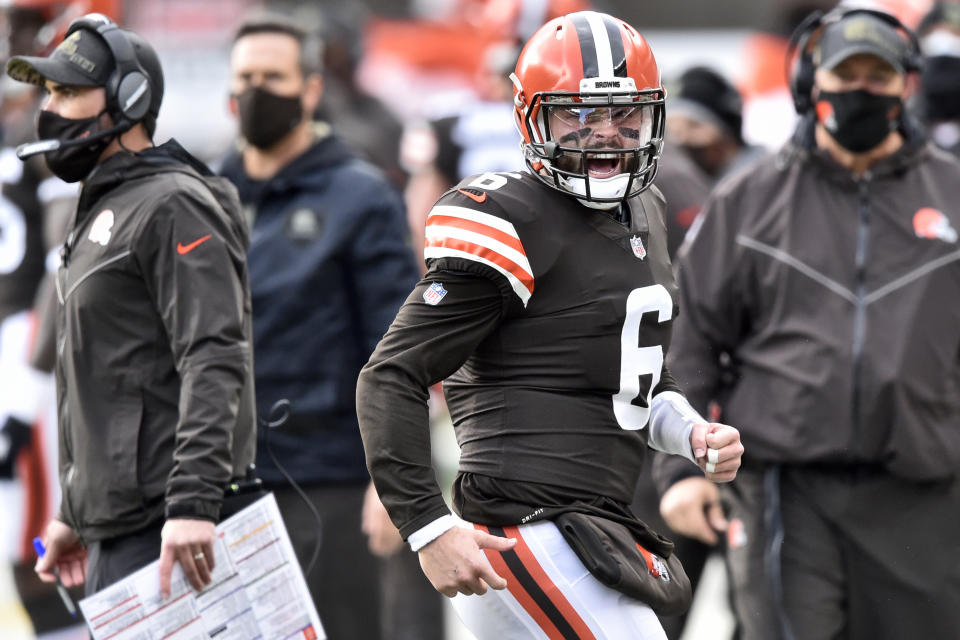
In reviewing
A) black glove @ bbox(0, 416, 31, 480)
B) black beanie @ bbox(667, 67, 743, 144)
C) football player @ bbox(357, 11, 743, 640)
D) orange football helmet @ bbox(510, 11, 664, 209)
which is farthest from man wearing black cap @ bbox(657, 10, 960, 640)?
black glove @ bbox(0, 416, 31, 480)

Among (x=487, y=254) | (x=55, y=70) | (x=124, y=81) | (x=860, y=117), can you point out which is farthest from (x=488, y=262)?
(x=860, y=117)

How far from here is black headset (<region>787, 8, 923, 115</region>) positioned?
5195 mm

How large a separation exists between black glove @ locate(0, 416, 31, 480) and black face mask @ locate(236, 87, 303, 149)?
Answer: 1440mm

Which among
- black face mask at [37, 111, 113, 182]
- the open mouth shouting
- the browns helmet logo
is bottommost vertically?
the browns helmet logo

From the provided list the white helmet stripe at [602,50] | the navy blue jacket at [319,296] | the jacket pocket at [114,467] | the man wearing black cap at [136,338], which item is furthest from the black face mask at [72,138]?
the white helmet stripe at [602,50]

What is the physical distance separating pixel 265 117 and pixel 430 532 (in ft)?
8.89

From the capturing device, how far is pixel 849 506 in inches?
195

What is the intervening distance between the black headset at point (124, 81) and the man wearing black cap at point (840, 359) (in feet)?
5.82

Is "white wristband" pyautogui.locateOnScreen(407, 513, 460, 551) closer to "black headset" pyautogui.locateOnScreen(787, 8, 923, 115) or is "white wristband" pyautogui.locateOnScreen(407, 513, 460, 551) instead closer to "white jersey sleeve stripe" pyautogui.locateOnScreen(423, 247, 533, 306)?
"white jersey sleeve stripe" pyautogui.locateOnScreen(423, 247, 533, 306)

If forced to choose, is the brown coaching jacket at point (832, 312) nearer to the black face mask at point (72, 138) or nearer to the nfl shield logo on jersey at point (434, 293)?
the nfl shield logo on jersey at point (434, 293)

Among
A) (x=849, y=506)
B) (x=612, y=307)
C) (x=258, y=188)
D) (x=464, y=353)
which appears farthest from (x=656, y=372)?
(x=258, y=188)

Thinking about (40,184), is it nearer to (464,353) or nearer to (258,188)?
(258,188)

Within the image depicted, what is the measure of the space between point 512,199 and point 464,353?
0.34 metres

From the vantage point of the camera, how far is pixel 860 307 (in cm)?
496
